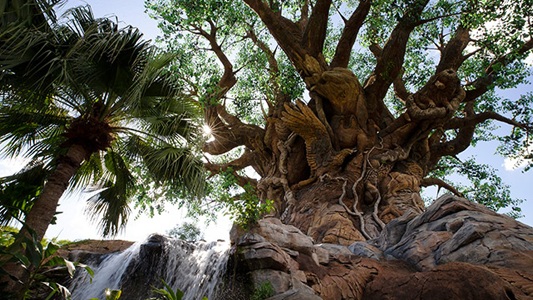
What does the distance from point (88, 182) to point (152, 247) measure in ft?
7.02

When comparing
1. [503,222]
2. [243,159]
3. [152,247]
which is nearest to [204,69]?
[243,159]

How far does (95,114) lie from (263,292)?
333 centimetres

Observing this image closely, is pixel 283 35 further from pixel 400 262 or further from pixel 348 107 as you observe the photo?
pixel 400 262

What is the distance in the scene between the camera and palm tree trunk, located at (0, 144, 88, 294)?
3709mm

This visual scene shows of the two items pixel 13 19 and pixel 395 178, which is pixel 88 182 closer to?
pixel 13 19

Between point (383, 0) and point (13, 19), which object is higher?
point (383, 0)

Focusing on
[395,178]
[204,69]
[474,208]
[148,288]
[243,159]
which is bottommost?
[148,288]

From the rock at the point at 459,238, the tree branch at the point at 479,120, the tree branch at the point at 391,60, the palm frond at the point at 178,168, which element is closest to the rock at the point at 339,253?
the rock at the point at 459,238

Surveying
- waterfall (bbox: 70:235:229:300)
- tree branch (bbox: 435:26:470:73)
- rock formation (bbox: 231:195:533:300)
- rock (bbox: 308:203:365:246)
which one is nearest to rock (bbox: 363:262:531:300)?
rock formation (bbox: 231:195:533:300)

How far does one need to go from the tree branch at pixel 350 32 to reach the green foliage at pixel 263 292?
6.83 m

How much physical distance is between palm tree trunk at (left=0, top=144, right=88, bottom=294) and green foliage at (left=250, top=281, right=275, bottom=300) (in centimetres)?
238

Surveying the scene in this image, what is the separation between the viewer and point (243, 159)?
10469mm

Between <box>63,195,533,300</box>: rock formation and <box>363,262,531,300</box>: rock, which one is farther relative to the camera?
<box>63,195,533,300</box>: rock formation

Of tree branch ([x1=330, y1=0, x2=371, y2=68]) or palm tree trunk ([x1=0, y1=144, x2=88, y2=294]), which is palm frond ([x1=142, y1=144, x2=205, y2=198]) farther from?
tree branch ([x1=330, y1=0, x2=371, y2=68])
